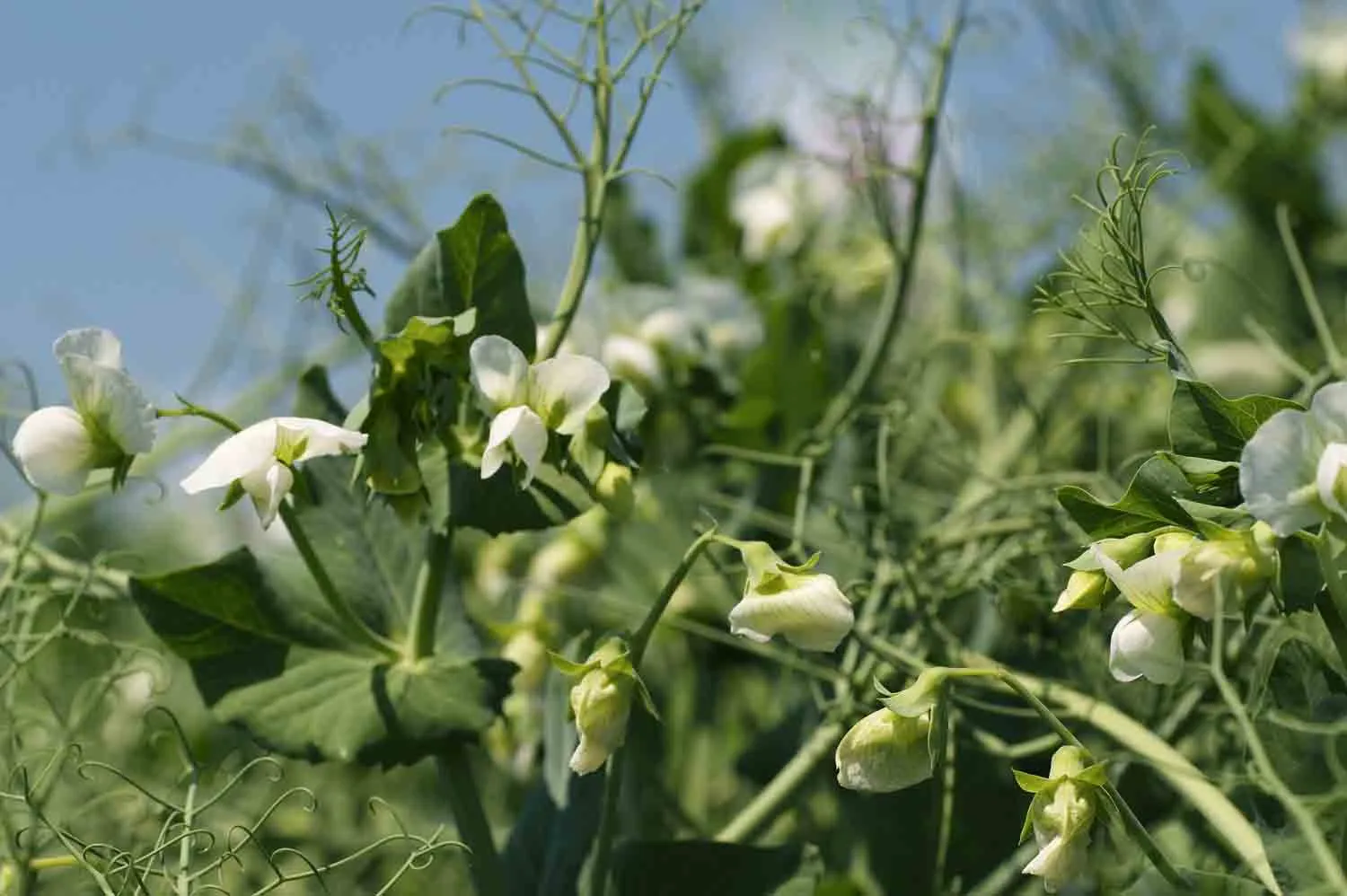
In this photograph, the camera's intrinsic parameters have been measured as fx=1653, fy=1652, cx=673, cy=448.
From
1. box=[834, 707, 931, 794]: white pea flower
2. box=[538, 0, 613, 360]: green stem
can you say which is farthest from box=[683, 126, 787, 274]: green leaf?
box=[834, 707, 931, 794]: white pea flower

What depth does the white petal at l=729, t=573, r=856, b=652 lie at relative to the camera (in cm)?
46

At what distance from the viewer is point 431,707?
22.8 inches

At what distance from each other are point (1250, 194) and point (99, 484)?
0.95 m

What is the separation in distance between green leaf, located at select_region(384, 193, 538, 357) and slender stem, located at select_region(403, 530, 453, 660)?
3.0 inches

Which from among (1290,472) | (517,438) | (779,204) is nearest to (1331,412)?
(1290,472)

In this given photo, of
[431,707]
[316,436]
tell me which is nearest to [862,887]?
[431,707]

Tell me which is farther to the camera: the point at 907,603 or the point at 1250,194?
the point at 1250,194

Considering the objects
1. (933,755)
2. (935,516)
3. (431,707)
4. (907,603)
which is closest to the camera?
(933,755)

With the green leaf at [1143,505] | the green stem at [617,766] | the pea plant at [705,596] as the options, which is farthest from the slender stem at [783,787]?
the green leaf at [1143,505]

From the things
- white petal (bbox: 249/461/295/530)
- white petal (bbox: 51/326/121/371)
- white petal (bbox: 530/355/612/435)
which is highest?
white petal (bbox: 51/326/121/371)

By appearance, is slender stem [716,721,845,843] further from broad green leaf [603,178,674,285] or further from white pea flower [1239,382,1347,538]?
broad green leaf [603,178,674,285]

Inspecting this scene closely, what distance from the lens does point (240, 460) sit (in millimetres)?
490

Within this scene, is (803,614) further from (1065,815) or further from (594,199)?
(594,199)

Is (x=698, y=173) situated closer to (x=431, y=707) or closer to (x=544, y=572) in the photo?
(x=544, y=572)
